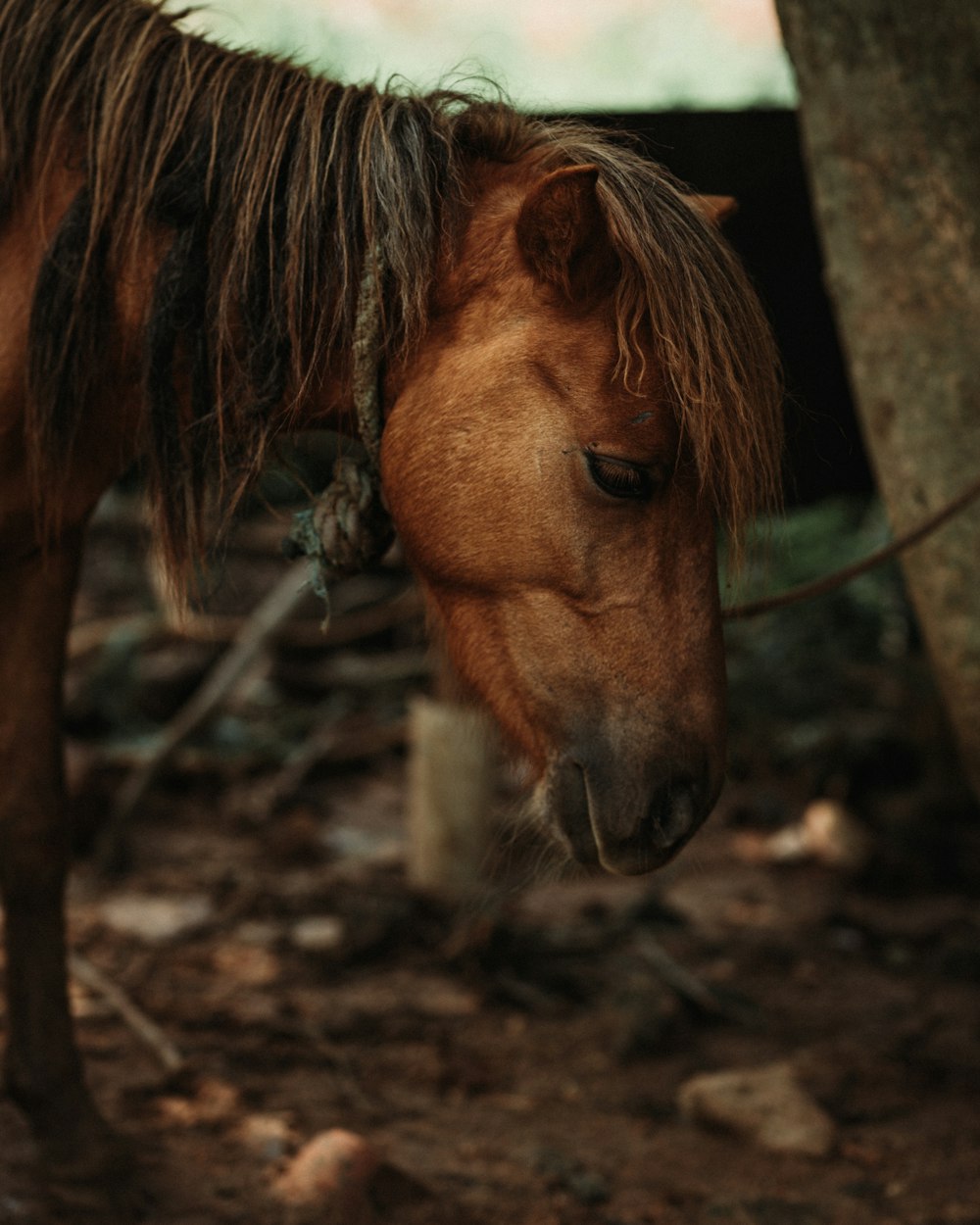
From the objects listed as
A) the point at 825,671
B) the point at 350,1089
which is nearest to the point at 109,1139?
the point at 350,1089

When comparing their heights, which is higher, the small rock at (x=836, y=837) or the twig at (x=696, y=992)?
the small rock at (x=836, y=837)

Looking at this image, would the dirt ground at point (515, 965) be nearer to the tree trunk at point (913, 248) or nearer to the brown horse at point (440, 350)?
the brown horse at point (440, 350)

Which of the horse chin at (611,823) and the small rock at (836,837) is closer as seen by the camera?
the horse chin at (611,823)

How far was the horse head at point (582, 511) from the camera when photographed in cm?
182

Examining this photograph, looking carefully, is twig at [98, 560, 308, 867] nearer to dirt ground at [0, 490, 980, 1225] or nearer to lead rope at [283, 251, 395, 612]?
dirt ground at [0, 490, 980, 1225]

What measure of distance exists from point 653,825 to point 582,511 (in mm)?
512

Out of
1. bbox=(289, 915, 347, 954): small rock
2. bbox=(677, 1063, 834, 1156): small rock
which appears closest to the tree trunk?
bbox=(677, 1063, 834, 1156): small rock

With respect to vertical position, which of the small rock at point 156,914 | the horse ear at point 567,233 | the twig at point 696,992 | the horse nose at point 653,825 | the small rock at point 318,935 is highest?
→ the horse ear at point 567,233

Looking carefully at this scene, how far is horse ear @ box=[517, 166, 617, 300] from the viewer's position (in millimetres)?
1742

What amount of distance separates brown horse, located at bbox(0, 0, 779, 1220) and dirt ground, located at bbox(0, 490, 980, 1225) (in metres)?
0.43

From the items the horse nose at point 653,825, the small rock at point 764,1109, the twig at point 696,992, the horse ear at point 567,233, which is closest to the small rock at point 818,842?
the twig at point 696,992

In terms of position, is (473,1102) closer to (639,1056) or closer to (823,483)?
(639,1056)

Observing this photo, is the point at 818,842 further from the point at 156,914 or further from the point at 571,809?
the point at 571,809

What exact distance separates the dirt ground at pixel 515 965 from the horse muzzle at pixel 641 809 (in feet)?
0.72
